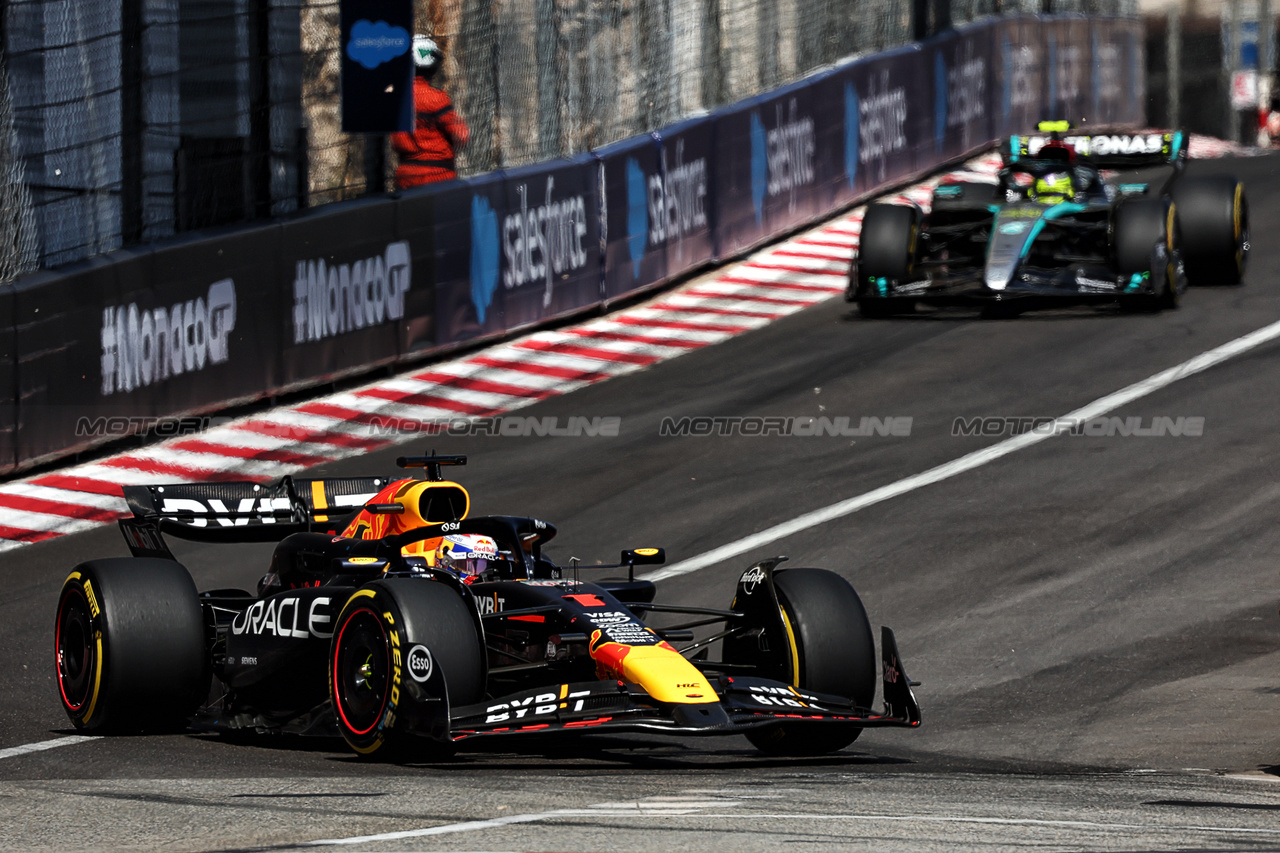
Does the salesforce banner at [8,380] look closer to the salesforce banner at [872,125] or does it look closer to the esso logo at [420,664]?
the esso logo at [420,664]

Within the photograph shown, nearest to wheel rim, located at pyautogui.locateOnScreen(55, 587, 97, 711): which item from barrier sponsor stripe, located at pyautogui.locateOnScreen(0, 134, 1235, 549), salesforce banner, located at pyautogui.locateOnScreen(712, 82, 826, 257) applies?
barrier sponsor stripe, located at pyautogui.locateOnScreen(0, 134, 1235, 549)

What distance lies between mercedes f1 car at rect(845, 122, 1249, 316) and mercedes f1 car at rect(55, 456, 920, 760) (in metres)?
9.49

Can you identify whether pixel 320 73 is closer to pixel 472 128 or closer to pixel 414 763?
pixel 472 128

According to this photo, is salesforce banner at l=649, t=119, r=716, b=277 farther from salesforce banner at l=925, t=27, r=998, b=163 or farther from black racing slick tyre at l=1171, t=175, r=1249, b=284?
salesforce banner at l=925, t=27, r=998, b=163

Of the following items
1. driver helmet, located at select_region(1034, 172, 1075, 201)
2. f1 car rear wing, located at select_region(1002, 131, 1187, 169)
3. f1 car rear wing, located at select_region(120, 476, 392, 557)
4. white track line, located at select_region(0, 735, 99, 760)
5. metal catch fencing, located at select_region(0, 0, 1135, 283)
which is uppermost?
metal catch fencing, located at select_region(0, 0, 1135, 283)

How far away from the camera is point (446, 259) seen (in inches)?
695

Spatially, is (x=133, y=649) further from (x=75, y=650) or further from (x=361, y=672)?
(x=361, y=672)

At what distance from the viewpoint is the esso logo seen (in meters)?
7.46

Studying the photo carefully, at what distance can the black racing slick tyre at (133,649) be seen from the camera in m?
8.44

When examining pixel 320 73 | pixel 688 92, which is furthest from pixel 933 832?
pixel 688 92

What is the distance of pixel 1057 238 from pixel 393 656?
472 inches

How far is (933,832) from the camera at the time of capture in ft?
19.6

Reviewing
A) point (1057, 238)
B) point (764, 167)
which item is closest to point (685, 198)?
point (764, 167)

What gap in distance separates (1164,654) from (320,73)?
966 cm
